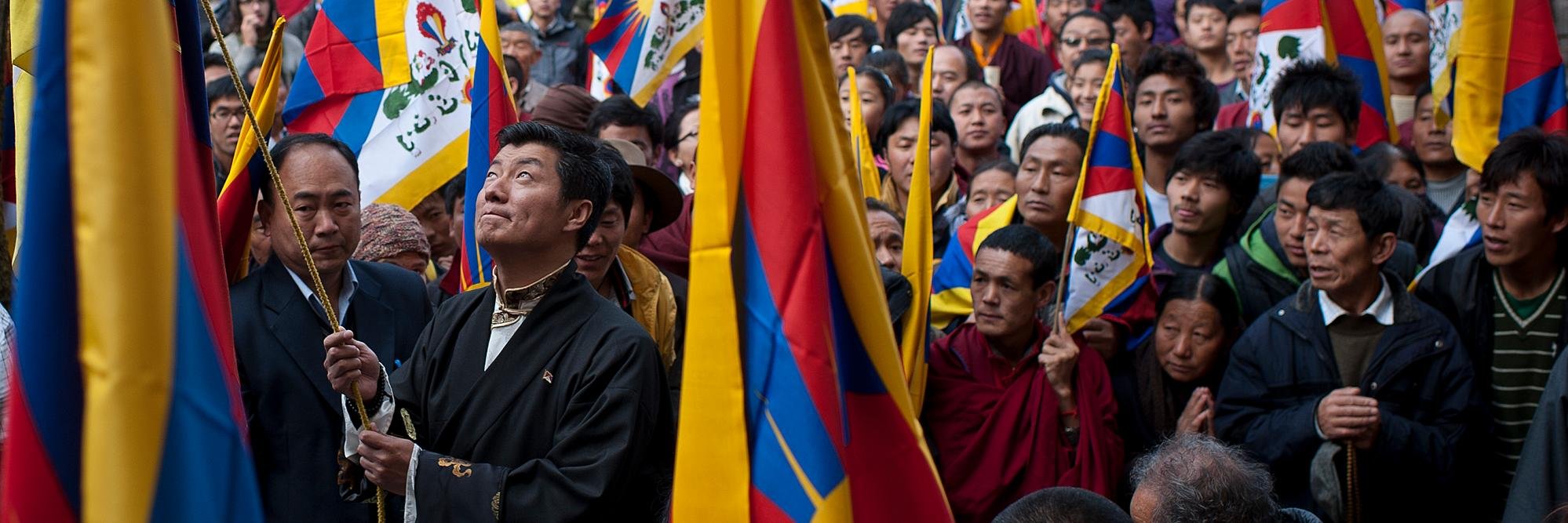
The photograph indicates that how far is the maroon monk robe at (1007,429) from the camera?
4.69 metres

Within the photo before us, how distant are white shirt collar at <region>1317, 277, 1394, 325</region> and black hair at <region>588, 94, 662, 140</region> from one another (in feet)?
8.39

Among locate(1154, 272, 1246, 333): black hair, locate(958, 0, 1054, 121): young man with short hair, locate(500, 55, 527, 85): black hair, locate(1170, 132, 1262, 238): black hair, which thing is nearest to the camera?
locate(1154, 272, 1246, 333): black hair

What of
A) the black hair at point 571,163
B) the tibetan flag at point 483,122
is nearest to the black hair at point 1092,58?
the tibetan flag at point 483,122

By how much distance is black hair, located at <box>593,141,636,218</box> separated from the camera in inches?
139

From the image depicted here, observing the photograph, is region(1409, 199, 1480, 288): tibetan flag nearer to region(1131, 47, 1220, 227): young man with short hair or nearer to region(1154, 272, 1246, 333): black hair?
region(1154, 272, 1246, 333): black hair

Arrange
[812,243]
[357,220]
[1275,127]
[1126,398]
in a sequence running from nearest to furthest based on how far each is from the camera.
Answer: [812,243] → [357,220] → [1126,398] → [1275,127]

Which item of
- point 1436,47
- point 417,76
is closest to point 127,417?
point 417,76

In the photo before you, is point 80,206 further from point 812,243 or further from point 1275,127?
point 1275,127

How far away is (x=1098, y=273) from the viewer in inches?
206

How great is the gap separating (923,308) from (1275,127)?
328 centimetres

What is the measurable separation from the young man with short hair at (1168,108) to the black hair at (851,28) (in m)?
2.23

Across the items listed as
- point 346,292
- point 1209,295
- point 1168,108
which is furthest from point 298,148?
point 1168,108

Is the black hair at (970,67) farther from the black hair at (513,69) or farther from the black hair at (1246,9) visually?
the black hair at (513,69)

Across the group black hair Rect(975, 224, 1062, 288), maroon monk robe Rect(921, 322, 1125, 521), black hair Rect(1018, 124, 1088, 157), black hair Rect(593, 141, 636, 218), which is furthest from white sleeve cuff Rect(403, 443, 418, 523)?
black hair Rect(1018, 124, 1088, 157)
